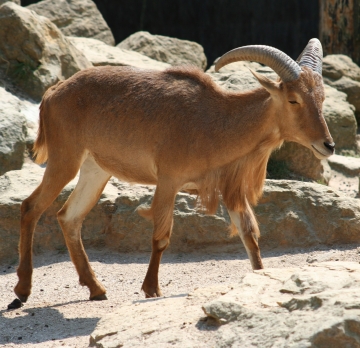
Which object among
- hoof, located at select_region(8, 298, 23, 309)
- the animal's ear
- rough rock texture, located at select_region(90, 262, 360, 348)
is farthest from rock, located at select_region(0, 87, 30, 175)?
rough rock texture, located at select_region(90, 262, 360, 348)

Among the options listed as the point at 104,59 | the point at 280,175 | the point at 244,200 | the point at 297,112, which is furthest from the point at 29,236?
the point at 104,59

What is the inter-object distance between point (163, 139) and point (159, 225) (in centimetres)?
75

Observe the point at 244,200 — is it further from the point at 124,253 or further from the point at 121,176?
the point at 124,253

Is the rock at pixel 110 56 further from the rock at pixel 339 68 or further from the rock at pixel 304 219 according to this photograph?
the rock at pixel 304 219

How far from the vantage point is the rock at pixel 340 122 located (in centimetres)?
1068

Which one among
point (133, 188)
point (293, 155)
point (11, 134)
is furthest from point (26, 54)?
point (293, 155)

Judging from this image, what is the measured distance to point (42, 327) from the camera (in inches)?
214

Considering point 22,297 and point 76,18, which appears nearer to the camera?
point 22,297

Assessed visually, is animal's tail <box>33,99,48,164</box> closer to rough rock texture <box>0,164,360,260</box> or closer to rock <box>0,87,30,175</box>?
rough rock texture <box>0,164,360,260</box>

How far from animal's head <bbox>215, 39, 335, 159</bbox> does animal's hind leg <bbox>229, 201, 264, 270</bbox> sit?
79 centimetres

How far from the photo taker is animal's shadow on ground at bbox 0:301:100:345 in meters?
5.18

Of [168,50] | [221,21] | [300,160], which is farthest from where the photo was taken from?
[221,21]

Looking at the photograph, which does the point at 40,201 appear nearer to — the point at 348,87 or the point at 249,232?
the point at 249,232

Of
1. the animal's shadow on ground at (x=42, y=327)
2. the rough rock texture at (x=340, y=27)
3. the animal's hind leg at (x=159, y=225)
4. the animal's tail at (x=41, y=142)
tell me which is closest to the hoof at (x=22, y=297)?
the animal's shadow on ground at (x=42, y=327)
